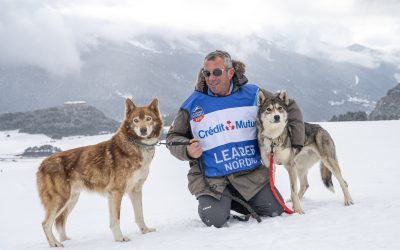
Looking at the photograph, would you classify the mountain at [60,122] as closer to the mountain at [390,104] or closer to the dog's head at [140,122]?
the mountain at [390,104]

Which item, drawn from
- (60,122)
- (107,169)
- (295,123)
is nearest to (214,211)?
(107,169)

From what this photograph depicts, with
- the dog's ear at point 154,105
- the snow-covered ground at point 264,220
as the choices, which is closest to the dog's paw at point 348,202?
the snow-covered ground at point 264,220

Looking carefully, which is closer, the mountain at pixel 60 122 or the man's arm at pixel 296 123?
the man's arm at pixel 296 123

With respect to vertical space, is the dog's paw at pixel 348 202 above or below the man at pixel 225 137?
below

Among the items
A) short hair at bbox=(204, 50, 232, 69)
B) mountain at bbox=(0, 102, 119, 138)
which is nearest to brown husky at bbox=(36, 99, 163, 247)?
short hair at bbox=(204, 50, 232, 69)

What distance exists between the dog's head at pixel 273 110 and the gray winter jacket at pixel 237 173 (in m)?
0.19

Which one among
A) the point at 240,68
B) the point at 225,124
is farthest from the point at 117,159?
the point at 240,68

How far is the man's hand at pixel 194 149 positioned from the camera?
244 inches

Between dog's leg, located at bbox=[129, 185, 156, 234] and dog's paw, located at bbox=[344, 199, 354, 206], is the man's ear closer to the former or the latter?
dog's leg, located at bbox=[129, 185, 156, 234]

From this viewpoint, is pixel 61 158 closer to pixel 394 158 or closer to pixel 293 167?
pixel 293 167

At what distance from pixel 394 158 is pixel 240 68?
32.4 feet

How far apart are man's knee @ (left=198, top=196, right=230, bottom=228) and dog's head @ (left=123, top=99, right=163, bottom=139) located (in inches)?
46.8

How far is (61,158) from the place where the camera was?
6305 millimetres

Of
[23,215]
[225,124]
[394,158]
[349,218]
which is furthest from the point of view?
[394,158]
